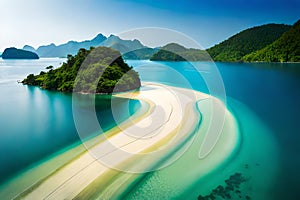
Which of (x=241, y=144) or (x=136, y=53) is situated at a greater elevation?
(x=136, y=53)

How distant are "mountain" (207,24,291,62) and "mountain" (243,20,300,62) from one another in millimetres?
13182

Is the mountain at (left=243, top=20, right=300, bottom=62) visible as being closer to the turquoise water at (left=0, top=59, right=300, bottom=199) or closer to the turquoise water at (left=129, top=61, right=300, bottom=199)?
the turquoise water at (left=0, top=59, right=300, bottom=199)

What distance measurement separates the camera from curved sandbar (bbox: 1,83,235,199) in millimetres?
6953

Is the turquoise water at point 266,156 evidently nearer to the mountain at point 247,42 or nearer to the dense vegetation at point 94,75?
the dense vegetation at point 94,75

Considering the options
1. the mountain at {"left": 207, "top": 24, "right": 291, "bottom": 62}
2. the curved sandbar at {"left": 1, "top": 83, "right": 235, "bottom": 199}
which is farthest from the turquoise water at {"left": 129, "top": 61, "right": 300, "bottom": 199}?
the mountain at {"left": 207, "top": 24, "right": 291, "bottom": 62}

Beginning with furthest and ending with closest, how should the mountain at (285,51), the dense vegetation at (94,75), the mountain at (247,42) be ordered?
the mountain at (247,42) → the mountain at (285,51) → the dense vegetation at (94,75)

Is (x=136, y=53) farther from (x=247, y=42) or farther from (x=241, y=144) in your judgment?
(x=247, y=42)

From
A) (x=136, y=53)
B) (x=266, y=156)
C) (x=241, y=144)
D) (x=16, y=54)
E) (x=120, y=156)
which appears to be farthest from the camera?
(x=16, y=54)

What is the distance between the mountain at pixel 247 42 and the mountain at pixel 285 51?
1318cm

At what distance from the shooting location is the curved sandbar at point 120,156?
6.95 metres

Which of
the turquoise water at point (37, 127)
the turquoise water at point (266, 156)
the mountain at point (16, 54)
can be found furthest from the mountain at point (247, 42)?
the mountain at point (16, 54)

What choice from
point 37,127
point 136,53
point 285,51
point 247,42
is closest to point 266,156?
point 37,127

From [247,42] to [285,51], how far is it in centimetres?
3296

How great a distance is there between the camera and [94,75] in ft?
78.8
